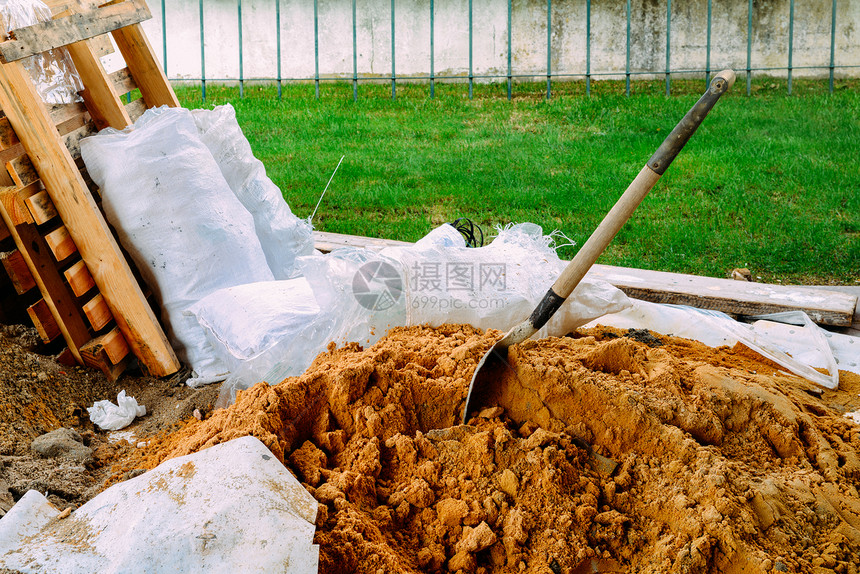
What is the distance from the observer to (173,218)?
2736 mm

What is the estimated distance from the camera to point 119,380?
2.78 m

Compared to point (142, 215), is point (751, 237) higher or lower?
lower

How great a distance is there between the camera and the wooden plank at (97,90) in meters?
2.89

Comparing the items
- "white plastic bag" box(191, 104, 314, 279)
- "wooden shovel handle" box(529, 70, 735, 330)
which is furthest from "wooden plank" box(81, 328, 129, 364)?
"wooden shovel handle" box(529, 70, 735, 330)

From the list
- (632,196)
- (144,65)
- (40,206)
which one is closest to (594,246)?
(632,196)

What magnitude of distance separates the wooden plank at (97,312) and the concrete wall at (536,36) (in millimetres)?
7079

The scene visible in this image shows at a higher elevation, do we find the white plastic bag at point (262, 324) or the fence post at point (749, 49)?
the fence post at point (749, 49)

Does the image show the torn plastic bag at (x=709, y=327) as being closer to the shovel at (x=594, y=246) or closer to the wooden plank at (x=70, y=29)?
the shovel at (x=594, y=246)

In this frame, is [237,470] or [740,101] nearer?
[237,470]

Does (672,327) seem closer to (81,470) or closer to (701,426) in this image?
(701,426)

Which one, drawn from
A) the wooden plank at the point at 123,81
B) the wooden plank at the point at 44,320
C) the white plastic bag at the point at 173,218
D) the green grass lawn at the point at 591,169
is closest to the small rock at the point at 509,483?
the white plastic bag at the point at 173,218

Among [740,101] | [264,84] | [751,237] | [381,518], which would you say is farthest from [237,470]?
[264,84]

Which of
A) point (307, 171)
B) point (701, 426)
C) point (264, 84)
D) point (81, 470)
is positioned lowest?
point (81, 470)

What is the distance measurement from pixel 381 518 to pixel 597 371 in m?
0.80
